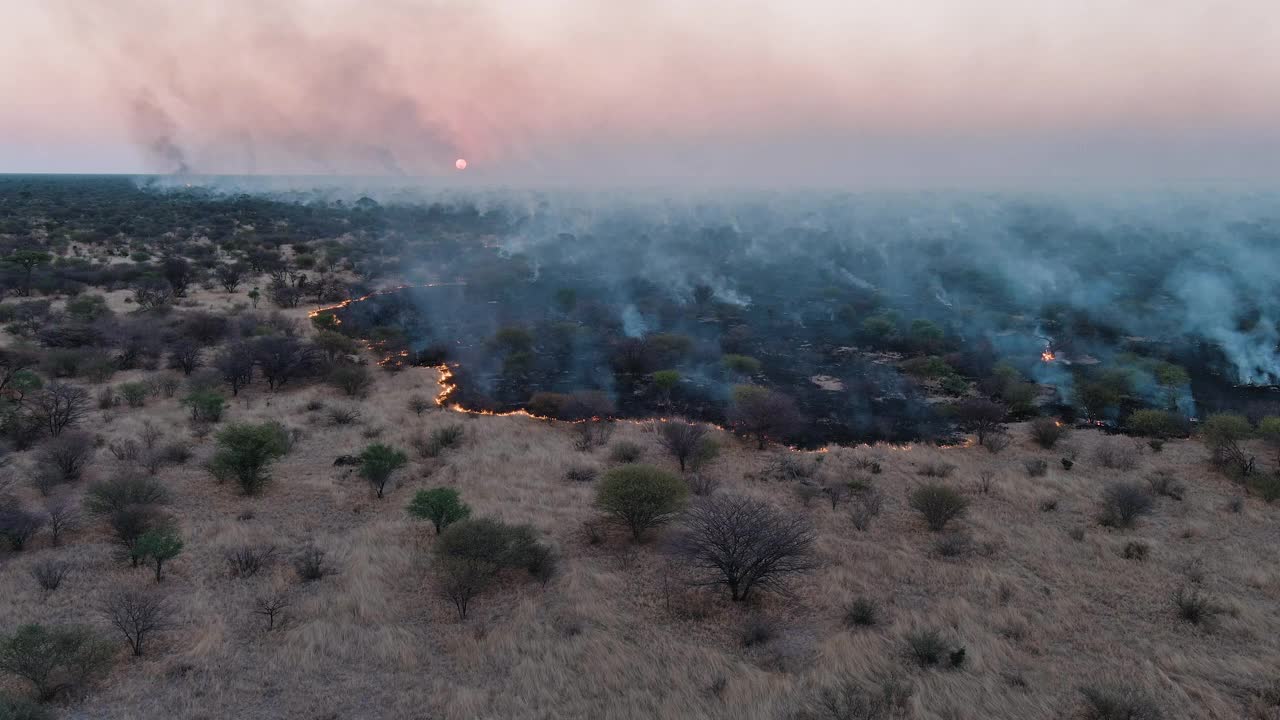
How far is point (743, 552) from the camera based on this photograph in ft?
53.1

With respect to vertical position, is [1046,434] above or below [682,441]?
above

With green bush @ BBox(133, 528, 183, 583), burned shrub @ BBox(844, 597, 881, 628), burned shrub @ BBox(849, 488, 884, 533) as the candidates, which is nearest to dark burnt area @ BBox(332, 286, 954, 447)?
burned shrub @ BBox(849, 488, 884, 533)

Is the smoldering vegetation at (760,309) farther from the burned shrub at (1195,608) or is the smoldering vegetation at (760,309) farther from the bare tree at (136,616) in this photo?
the bare tree at (136,616)

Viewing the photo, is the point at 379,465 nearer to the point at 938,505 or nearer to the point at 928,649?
the point at 928,649

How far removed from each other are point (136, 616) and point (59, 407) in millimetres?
18274

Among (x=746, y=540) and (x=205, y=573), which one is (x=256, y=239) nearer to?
(x=205, y=573)

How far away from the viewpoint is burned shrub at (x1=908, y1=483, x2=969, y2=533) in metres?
19.7

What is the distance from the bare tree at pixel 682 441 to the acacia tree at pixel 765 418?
311 cm

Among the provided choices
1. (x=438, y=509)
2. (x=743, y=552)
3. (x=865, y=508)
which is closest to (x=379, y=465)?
(x=438, y=509)

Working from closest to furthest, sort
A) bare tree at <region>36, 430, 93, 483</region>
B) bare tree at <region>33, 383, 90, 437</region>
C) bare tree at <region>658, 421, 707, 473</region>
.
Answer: bare tree at <region>36, 430, 93, 483</region> → bare tree at <region>33, 383, 90, 437</region> → bare tree at <region>658, 421, 707, 473</region>

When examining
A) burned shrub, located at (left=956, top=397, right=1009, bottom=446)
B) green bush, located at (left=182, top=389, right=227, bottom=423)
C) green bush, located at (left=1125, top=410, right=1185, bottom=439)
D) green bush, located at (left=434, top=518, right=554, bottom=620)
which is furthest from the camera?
burned shrub, located at (left=956, top=397, right=1009, bottom=446)

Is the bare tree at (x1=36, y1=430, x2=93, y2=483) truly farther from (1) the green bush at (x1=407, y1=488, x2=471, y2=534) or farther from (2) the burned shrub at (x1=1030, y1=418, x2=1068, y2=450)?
(2) the burned shrub at (x1=1030, y1=418, x2=1068, y2=450)

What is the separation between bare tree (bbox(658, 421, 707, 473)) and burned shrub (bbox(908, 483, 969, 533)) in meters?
8.63

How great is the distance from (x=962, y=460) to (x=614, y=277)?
175 ft
